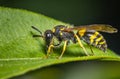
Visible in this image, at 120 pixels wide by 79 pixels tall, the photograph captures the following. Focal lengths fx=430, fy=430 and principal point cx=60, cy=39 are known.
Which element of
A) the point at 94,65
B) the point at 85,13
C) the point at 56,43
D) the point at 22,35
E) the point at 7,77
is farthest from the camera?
the point at 85,13

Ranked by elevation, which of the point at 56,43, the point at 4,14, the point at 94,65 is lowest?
the point at 94,65

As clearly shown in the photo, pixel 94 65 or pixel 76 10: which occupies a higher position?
pixel 76 10

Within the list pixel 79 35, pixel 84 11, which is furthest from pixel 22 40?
pixel 84 11

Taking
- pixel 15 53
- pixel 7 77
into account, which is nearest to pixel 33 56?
pixel 15 53

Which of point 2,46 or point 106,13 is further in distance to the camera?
point 106,13

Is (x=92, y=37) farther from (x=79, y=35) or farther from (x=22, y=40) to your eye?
(x=22, y=40)

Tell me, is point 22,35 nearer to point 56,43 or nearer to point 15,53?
point 15,53

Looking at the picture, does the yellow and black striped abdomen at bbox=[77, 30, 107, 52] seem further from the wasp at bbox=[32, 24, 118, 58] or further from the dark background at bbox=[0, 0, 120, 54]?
the dark background at bbox=[0, 0, 120, 54]

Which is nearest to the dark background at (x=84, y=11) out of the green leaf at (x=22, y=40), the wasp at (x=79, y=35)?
the wasp at (x=79, y=35)
